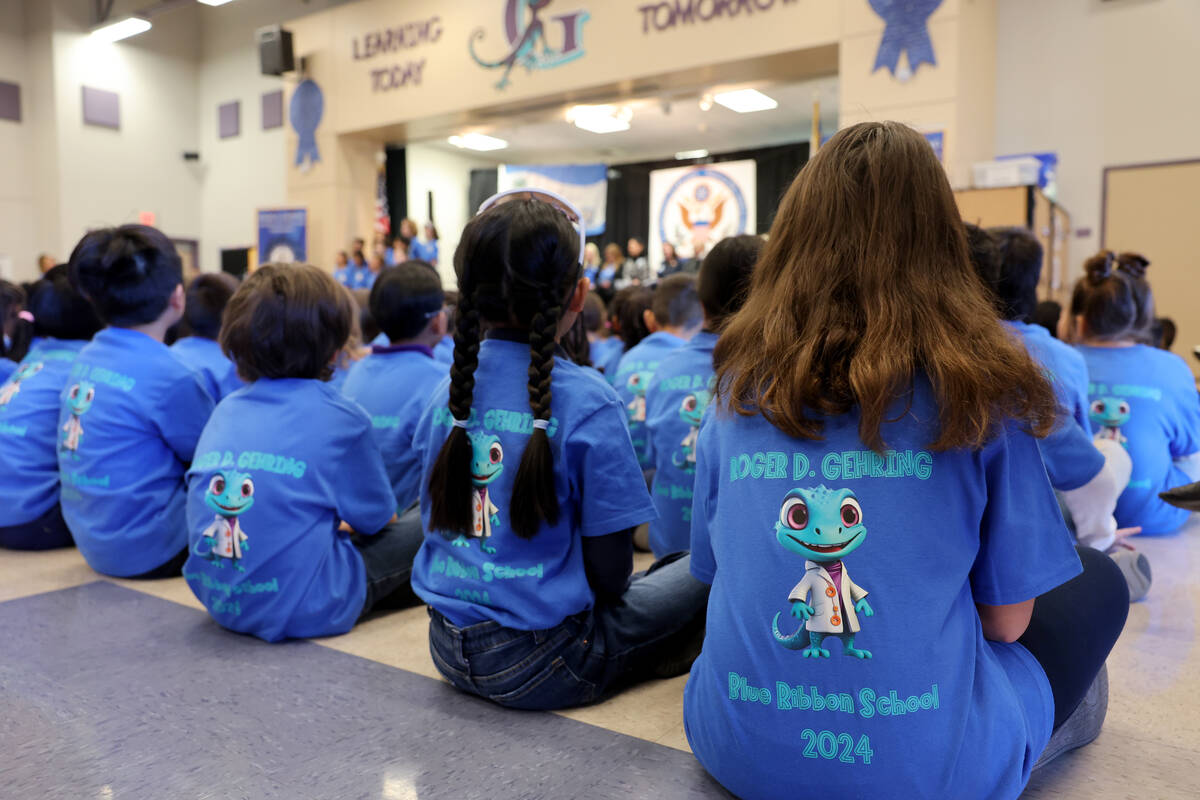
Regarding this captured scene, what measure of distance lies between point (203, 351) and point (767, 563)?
243cm

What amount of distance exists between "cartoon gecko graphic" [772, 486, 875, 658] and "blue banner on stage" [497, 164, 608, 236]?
1170 cm

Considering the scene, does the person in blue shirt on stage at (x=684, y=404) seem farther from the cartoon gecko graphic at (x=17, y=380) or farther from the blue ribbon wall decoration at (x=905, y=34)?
the blue ribbon wall decoration at (x=905, y=34)

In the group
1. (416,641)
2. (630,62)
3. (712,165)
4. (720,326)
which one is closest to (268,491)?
(416,641)

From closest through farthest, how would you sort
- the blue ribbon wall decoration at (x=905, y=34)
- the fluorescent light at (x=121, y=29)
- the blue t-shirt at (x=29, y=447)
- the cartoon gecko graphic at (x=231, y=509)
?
the cartoon gecko graphic at (x=231, y=509) < the blue t-shirt at (x=29, y=447) < the blue ribbon wall decoration at (x=905, y=34) < the fluorescent light at (x=121, y=29)

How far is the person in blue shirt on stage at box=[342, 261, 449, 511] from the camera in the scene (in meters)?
2.47

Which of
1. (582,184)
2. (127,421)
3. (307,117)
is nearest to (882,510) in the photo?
(127,421)

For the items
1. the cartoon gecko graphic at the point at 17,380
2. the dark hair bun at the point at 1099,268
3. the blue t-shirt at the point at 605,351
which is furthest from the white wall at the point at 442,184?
the dark hair bun at the point at 1099,268

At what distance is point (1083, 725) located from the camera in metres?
1.37

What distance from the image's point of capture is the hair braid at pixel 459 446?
1.46 metres

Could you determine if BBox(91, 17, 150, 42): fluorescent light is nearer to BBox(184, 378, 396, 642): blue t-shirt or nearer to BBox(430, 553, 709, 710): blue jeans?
BBox(184, 378, 396, 642): blue t-shirt

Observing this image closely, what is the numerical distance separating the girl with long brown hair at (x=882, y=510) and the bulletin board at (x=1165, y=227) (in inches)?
262

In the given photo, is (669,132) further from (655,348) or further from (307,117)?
(655,348)

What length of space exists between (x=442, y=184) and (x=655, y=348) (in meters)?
11.0

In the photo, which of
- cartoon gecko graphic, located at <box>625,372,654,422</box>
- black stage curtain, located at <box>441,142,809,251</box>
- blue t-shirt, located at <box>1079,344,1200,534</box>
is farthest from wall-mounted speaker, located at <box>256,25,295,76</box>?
blue t-shirt, located at <box>1079,344,1200,534</box>
